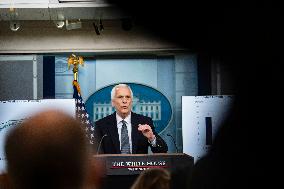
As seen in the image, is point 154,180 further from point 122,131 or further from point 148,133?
point 122,131

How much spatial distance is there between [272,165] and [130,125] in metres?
3.73

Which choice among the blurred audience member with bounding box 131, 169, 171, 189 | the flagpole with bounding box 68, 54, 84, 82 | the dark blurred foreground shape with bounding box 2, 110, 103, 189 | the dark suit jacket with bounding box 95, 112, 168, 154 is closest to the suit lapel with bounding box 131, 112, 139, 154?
the dark suit jacket with bounding box 95, 112, 168, 154

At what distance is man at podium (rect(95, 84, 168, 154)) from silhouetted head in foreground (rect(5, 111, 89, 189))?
3.00 metres

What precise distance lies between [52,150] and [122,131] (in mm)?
3362

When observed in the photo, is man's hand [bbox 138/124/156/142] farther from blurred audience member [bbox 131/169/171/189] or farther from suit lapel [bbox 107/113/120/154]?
blurred audience member [bbox 131/169/171/189]

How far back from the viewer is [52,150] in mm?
557

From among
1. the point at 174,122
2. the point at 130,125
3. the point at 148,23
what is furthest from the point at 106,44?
the point at 148,23

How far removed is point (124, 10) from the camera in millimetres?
212

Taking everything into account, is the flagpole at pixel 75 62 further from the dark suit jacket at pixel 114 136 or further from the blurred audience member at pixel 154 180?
the blurred audience member at pixel 154 180

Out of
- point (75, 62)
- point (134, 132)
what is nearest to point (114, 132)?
point (134, 132)

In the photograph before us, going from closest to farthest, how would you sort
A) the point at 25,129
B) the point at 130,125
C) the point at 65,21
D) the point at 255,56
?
the point at 255,56 → the point at 25,129 → the point at 130,125 → the point at 65,21

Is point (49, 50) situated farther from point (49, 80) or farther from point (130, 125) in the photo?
point (130, 125)

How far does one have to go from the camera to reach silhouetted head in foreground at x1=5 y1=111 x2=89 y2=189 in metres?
0.55

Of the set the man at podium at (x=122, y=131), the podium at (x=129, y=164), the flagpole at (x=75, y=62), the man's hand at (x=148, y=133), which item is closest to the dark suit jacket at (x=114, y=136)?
the man at podium at (x=122, y=131)
